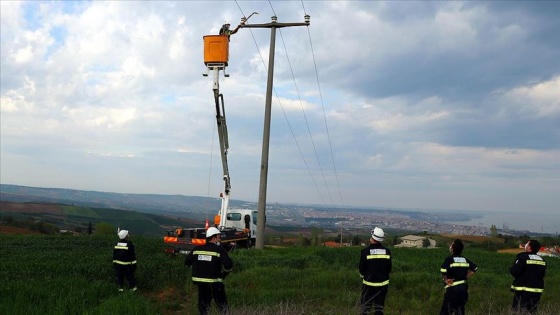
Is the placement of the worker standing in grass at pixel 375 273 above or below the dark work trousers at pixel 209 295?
above

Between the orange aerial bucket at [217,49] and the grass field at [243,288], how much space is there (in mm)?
7827

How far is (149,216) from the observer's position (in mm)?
103750

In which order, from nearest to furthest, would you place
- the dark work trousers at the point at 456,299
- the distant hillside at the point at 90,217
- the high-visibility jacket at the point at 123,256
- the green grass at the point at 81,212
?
the dark work trousers at the point at 456,299 → the high-visibility jacket at the point at 123,256 → the distant hillside at the point at 90,217 → the green grass at the point at 81,212

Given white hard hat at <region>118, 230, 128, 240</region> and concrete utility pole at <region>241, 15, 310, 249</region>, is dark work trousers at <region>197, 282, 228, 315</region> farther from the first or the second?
concrete utility pole at <region>241, 15, 310, 249</region>

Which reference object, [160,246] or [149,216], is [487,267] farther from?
[149,216]

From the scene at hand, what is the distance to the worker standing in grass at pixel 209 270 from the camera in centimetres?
886

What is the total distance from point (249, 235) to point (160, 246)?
444 cm

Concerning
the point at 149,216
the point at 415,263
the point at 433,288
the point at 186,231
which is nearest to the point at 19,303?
the point at 433,288

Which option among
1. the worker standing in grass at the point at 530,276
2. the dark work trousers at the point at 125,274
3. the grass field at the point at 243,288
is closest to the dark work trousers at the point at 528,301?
the worker standing in grass at the point at 530,276

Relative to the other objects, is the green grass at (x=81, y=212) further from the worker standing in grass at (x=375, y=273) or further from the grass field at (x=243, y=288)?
the worker standing in grass at (x=375, y=273)

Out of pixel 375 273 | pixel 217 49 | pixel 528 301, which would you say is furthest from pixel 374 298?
pixel 217 49

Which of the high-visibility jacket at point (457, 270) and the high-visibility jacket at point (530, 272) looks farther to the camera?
the high-visibility jacket at point (530, 272)

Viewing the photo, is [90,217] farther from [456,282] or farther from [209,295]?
[456,282]

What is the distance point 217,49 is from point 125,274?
9.96 metres
